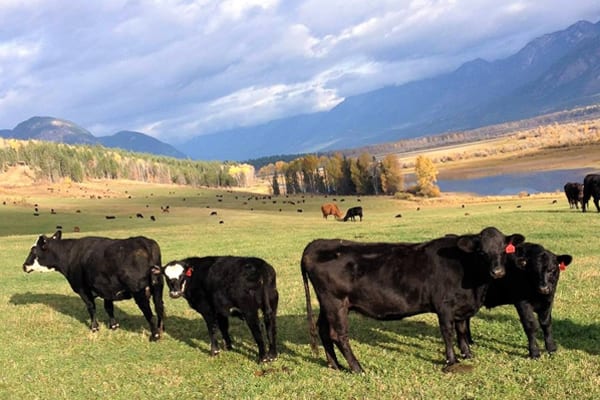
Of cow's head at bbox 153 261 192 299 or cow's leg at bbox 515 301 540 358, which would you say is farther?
cow's head at bbox 153 261 192 299

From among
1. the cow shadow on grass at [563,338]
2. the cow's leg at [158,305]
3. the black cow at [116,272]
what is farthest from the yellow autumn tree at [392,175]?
the cow shadow on grass at [563,338]

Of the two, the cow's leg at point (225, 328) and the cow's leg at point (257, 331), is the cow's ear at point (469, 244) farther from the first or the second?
the cow's leg at point (225, 328)

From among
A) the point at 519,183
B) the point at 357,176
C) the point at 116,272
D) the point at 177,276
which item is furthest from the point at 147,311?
the point at 357,176

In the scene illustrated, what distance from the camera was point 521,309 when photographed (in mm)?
9078

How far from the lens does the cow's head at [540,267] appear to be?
8.78 meters

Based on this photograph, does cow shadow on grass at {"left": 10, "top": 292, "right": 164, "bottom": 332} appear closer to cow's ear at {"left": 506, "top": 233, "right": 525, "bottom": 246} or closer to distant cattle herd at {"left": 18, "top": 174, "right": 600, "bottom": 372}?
distant cattle herd at {"left": 18, "top": 174, "right": 600, "bottom": 372}

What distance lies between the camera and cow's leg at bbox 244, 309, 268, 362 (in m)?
9.73

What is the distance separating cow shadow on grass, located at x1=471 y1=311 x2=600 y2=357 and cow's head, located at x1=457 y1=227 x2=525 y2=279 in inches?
72.2

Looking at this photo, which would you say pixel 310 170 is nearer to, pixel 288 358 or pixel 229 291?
pixel 229 291

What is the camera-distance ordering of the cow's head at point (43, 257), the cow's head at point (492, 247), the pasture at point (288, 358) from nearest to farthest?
the pasture at point (288, 358)
the cow's head at point (492, 247)
the cow's head at point (43, 257)

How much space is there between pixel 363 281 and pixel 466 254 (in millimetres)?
1857

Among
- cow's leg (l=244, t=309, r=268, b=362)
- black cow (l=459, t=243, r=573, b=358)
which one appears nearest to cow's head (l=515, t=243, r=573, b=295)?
black cow (l=459, t=243, r=573, b=358)

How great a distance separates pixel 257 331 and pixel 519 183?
12635 centimetres

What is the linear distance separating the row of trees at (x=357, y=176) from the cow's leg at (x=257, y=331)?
108 m
